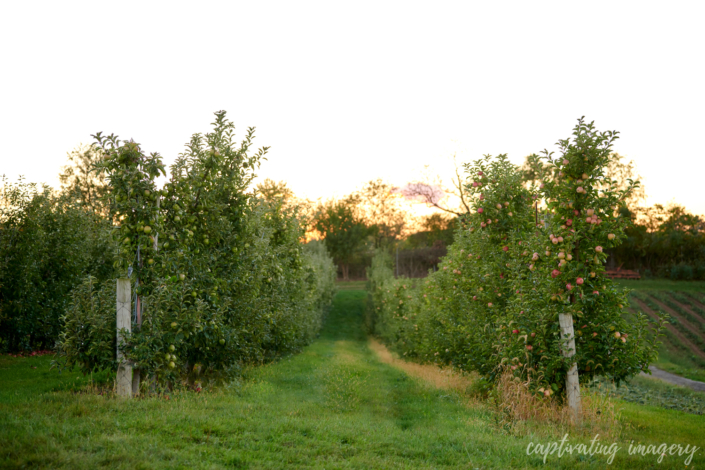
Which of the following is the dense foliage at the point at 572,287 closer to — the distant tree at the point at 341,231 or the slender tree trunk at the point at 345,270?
the distant tree at the point at 341,231

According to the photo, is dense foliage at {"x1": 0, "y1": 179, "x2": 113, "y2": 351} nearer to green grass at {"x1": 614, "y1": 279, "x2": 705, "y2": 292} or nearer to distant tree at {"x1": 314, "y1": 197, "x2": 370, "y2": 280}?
distant tree at {"x1": 314, "y1": 197, "x2": 370, "y2": 280}

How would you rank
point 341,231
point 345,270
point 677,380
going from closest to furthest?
point 677,380
point 341,231
point 345,270

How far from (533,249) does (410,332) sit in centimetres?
1071

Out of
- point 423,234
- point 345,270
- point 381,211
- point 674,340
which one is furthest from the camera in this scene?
point 381,211

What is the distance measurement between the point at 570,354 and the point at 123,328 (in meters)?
6.39

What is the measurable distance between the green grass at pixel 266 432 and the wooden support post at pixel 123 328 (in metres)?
0.25

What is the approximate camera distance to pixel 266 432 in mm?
5207

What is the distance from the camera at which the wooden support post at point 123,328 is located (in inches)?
243

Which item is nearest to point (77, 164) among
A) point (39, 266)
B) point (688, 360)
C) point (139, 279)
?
point (39, 266)

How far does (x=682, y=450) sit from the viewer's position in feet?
17.7

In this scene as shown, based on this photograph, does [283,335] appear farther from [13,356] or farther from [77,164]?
[77,164]

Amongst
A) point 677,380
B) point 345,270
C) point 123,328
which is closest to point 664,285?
point 677,380

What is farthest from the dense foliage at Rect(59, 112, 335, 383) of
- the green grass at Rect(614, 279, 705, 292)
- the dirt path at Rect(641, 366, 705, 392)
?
the green grass at Rect(614, 279, 705, 292)

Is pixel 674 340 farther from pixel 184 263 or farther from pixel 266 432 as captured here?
pixel 184 263
